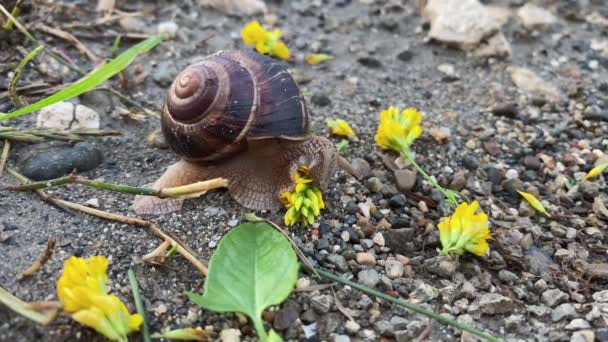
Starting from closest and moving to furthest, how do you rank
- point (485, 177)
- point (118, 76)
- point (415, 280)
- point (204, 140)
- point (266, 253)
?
point (266, 253)
point (415, 280)
point (204, 140)
point (485, 177)
point (118, 76)

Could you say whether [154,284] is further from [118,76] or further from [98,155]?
[118,76]

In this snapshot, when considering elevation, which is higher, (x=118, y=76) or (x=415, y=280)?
(x=118, y=76)

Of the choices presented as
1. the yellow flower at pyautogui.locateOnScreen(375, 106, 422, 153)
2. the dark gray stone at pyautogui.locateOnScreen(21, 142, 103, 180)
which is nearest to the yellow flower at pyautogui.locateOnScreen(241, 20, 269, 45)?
the yellow flower at pyautogui.locateOnScreen(375, 106, 422, 153)

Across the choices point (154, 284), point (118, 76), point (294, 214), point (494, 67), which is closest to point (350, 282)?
point (294, 214)

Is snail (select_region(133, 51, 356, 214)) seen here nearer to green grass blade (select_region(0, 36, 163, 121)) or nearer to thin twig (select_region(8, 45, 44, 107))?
green grass blade (select_region(0, 36, 163, 121))

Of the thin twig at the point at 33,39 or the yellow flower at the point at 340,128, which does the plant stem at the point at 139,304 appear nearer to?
the yellow flower at the point at 340,128

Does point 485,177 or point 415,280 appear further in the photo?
point 485,177

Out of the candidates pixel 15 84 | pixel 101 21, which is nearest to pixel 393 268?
pixel 15 84
